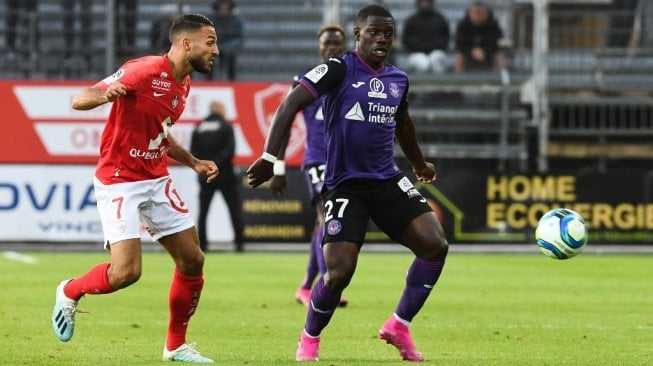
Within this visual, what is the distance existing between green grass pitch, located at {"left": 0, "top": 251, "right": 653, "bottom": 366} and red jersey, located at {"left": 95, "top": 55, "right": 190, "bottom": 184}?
127cm

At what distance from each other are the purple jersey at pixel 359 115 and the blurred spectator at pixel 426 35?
16.5 meters

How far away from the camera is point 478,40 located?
25.9 meters

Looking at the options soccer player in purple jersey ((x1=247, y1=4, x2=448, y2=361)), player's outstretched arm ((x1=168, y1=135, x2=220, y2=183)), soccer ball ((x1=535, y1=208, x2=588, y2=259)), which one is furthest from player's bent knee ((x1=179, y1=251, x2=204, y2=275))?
soccer ball ((x1=535, y1=208, x2=588, y2=259))

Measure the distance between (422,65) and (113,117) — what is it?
1761 centimetres

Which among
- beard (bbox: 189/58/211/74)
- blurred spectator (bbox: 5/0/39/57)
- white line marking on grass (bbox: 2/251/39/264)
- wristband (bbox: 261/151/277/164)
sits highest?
beard (bbox: 189/58/211/74)

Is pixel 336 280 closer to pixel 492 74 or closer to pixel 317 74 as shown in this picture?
pixel 317 74

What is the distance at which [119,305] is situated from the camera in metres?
13.5

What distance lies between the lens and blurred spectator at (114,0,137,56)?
84.3 ft

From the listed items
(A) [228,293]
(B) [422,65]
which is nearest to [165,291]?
(A) [228,293]

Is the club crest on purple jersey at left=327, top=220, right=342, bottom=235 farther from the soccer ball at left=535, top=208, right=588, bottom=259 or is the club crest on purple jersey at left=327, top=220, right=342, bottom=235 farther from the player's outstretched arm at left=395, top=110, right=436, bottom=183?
the soccer ball at left=535, top=208, right=588, bottom=259

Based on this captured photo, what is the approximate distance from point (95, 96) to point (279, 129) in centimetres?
119

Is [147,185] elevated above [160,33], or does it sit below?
above

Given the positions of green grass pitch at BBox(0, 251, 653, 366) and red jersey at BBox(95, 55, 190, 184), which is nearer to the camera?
red jersey at BBox(95, 55, 190, 184)

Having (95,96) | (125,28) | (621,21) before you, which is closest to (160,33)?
(125,28)
